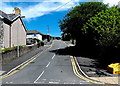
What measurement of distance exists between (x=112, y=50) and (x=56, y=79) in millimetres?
12031

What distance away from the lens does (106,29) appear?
69.7 feet

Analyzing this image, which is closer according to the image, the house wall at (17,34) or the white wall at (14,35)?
the white wall at (14,35)

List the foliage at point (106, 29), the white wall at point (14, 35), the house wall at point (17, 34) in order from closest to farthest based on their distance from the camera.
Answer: the foliage at point (106, 29), the white wall at point (14, 35), the house wall at point (17, 34)

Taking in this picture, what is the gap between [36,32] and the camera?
231ft

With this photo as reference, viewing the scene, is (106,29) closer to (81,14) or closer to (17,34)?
(81,14)

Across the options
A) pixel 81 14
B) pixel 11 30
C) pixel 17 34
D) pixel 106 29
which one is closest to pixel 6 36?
pixel 11 30

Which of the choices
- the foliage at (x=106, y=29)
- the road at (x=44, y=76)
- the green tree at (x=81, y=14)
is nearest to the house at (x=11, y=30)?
the road at (x=44, y=76)

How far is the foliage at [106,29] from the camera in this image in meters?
19.7

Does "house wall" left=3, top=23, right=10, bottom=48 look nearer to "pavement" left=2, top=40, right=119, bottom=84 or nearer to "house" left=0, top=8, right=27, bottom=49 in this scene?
"house" left=0, top=8, right=27, bottom=49

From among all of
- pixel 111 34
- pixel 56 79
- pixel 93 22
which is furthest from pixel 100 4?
pixel 56 79

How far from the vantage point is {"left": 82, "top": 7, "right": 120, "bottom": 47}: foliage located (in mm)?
19688

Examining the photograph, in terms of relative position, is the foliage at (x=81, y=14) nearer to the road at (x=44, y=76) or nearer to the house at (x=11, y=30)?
the house at (x=11, y=30)

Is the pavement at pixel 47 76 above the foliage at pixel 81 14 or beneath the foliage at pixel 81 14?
beneath

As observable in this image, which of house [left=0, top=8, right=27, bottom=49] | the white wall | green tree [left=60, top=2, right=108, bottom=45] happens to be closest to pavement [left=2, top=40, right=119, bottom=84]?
house [left=0, top=8, right=27, bottom=49]
